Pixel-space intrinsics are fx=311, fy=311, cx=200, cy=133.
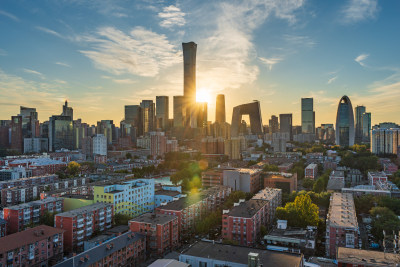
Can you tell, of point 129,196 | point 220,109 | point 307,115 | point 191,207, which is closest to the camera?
point 191,207

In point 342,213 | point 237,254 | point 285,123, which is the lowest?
point 237,254

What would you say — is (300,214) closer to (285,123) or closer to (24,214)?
(24,214)

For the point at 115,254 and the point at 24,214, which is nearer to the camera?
the point at 115,254

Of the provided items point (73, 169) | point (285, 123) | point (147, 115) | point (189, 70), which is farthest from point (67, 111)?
point (285, 123)

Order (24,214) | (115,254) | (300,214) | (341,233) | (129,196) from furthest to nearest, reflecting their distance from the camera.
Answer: (129,196), (24,214), (300,214), (341,233), (115,254)

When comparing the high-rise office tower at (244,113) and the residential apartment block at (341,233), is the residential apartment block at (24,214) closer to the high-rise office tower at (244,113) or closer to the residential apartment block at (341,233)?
the residential apartment block at (341,233)

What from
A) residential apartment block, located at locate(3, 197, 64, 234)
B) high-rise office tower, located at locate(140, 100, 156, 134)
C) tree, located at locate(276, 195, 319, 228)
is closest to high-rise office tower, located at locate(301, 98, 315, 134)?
high-rise office tower, located at locate(140, 100, 156, 134)

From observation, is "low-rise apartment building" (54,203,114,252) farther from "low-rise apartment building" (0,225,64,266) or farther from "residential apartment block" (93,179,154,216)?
"residential apartment block" (93,179,154,216)
